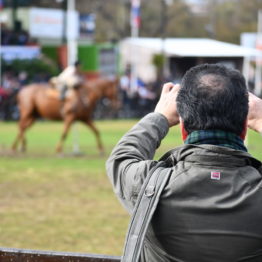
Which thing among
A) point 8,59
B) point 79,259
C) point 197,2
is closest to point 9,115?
point 8,59

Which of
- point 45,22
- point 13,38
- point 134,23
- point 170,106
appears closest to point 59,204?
point 170,106

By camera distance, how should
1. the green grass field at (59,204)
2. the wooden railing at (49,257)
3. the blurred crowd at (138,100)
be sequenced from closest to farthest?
the wooden railing at (49,257) < the green grass field at (59,204) < the blurred crowd at (138,100)

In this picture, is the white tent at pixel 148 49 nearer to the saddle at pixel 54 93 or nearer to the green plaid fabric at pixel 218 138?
the saddle at pixel 54 93

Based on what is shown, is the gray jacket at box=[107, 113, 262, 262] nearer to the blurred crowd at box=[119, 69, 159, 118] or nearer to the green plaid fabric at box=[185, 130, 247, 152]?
the green plaid fabric at box=[185, 130, 247, 152]

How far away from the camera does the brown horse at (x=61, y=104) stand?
61.0 feet

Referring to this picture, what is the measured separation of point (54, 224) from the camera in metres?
9.27

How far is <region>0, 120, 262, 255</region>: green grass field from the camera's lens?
827 centimetres

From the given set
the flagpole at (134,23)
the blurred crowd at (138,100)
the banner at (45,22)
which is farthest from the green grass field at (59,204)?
the banner at (45,22)

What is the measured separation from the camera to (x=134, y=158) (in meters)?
2.38

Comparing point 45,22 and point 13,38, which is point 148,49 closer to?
point 45,22

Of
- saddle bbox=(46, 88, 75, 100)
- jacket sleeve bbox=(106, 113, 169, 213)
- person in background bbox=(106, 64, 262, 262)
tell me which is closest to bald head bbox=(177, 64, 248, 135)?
person in background bbox=(106, 64, 262, 262)

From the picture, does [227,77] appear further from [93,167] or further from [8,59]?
[8,59]

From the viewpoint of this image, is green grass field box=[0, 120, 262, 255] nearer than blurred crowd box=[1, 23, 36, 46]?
Yes

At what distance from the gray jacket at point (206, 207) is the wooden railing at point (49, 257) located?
97 centimetres
